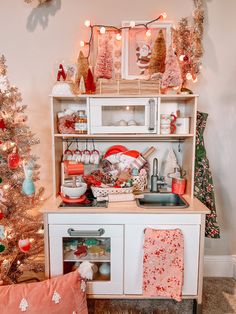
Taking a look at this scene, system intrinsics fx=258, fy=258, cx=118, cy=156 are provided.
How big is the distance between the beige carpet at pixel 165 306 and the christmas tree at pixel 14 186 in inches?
22.7

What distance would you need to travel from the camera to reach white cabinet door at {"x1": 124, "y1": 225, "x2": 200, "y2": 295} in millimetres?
1666

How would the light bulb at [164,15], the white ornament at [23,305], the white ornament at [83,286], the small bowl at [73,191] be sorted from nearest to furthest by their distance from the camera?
the white ornament at [23,305] → the white ornament at [83,286] → the small bowl at [73,191] → the light bulb at [164,15]

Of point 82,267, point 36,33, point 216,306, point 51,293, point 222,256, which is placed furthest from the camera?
point 222,256

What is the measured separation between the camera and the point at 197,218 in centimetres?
166

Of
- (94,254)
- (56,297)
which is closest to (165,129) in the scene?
(94,254)

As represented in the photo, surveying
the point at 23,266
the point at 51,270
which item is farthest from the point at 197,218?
the point at 23,266

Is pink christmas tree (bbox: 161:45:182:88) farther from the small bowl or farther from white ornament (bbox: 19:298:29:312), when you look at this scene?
white ornament (bbox: 19:298:29:312)

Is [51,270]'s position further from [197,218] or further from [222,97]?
[222,97]

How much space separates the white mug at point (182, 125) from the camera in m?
1.87

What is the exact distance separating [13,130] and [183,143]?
4.26 feet

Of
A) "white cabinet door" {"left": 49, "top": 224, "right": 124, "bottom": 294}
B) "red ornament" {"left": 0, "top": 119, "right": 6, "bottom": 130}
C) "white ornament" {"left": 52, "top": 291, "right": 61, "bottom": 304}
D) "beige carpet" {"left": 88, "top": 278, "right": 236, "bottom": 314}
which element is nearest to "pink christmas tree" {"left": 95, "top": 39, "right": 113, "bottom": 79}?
"red ornament" {"left": 0, "top": 119, "right": 6, "bottom": 130}

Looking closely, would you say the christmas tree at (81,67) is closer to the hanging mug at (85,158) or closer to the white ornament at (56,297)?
the hanging mug at (85,158)

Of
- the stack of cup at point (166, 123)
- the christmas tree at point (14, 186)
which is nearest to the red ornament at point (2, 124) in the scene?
the christmas tree at point (14, 186)

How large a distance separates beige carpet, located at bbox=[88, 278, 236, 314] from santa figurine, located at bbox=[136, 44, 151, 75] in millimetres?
1765
